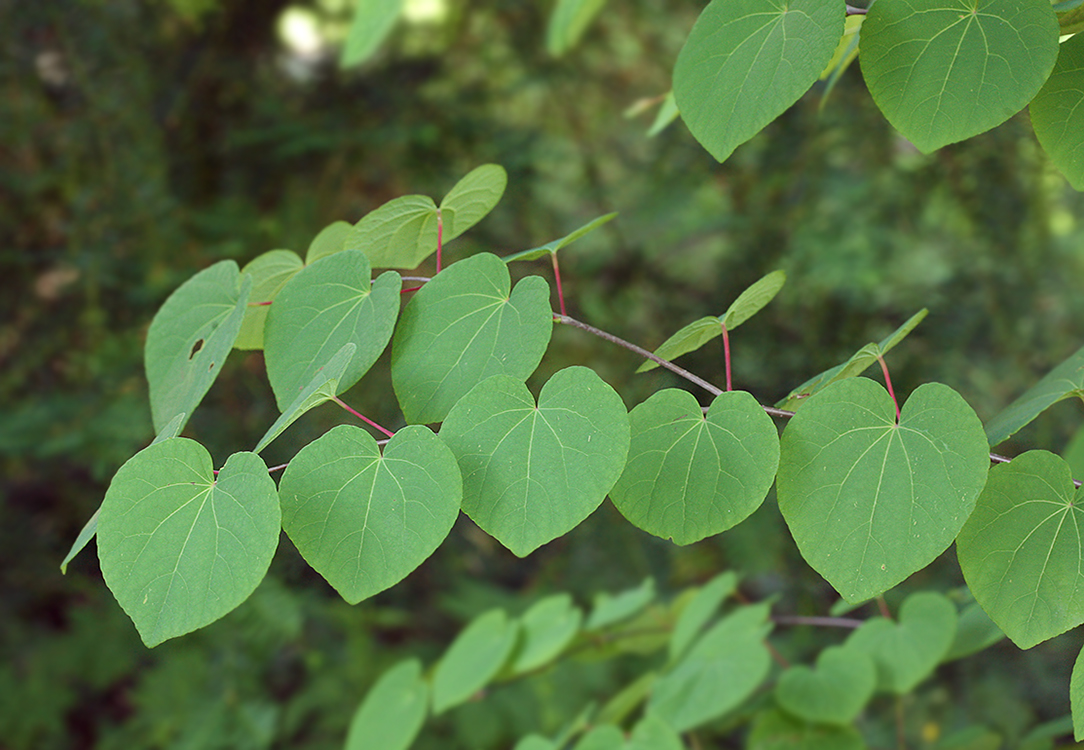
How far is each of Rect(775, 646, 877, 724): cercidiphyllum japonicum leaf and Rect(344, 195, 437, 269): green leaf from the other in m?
0.45

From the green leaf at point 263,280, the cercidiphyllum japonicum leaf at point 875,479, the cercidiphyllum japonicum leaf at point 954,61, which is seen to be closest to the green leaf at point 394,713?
the green leaf at point 263,280

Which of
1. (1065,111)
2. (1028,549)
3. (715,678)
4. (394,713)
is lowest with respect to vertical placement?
(394,713)

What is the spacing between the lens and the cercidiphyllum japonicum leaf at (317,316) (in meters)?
0.41

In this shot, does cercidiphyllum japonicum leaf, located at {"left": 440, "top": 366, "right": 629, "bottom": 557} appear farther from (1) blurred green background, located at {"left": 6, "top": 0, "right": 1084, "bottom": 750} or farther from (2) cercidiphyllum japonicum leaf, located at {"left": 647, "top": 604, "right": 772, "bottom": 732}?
(1) blurred green background, located at {"left": 6, "top": 0, "right": 1084, "bottom": 750}

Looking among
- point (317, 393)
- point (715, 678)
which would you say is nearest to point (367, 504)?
point (317, 393)

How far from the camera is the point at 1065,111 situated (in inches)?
15.2

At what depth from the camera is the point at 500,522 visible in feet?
1.11

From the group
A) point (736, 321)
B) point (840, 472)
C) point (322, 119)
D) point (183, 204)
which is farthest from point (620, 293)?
point (840, 472)

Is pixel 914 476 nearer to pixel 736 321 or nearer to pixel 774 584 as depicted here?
pixel 736 321

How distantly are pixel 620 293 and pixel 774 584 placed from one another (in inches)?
32.4

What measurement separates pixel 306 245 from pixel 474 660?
31.5 inches

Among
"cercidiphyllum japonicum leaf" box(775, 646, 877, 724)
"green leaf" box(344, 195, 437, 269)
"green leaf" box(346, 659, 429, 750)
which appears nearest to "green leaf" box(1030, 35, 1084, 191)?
"green leaf" box(344, 195, 437, 269)

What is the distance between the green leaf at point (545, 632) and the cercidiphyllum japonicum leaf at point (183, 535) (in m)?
0.50

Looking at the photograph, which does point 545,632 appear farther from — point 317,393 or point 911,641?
point 317,393
